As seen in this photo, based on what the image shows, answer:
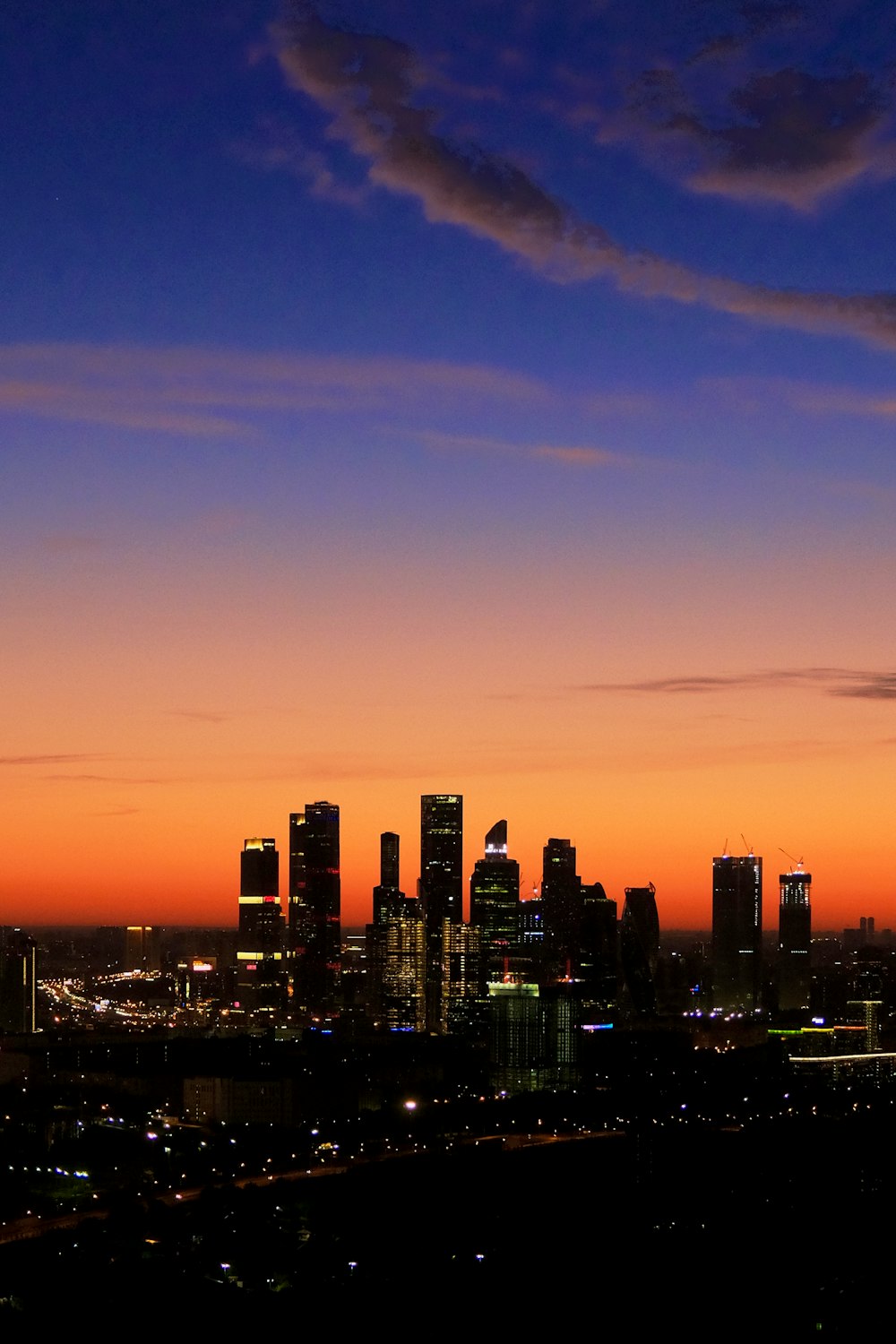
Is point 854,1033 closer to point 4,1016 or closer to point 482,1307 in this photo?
point 4,1016

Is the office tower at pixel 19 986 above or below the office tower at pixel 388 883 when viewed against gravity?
below

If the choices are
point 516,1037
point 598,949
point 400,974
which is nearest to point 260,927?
point 400,974

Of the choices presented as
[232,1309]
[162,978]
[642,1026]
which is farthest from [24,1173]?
[162,978]

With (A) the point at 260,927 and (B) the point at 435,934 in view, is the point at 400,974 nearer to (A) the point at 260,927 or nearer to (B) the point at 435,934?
(B) the point at 435,934

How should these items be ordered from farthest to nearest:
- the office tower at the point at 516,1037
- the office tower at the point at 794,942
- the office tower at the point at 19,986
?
the office tower at the point at 794,942 < the office tower at the point at 19,986 < the office tower at the point at 516,1037

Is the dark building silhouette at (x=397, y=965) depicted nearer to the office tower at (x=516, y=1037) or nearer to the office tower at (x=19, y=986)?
the office tower at (x=19, y=986)

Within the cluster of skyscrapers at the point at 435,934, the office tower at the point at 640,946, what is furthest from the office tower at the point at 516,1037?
the office tower at the point at 640,946

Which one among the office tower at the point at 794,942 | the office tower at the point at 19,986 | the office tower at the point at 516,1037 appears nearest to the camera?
the office tower at the point at 516,1037
